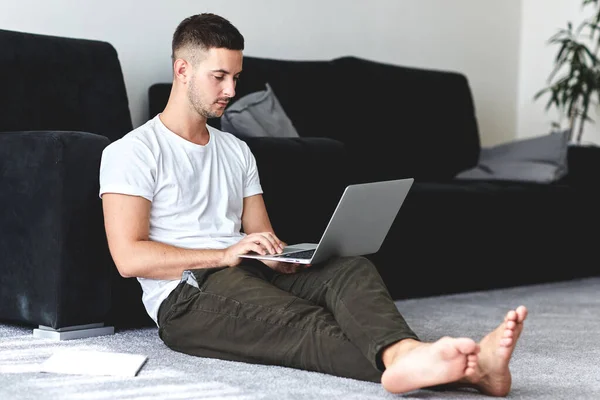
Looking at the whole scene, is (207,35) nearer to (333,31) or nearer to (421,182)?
(421,182)

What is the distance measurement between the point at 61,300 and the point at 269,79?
61.7 inches

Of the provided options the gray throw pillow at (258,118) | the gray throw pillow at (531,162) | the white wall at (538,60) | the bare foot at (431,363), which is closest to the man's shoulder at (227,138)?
the gray throw pillow at (258,118)

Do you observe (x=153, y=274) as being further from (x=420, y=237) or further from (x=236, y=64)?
(x=420, y=237)

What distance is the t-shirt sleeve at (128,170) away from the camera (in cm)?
226

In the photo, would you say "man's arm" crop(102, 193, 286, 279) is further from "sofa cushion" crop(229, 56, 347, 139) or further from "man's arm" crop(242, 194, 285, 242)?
"sofa cushion" crop(229, 56, 347, 139)

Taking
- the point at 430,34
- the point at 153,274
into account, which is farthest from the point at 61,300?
the point at 430,34

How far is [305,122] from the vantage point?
12.7 feet

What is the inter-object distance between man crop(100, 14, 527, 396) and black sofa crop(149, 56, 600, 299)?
0.53 metres

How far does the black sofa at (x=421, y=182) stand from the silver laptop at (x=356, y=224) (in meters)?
0.61

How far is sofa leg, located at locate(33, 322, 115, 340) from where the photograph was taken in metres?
2.53

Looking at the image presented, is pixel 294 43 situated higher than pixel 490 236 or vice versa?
pixel 294 43

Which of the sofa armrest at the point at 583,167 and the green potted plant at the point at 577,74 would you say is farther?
the green potted plant at the point at 577,74

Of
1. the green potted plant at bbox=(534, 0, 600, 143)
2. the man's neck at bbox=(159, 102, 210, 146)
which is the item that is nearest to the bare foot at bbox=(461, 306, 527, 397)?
the man's neck at bbox=(159, 102, 210, 146)

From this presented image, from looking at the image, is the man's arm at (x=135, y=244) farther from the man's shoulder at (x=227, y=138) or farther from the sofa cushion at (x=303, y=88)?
the sofa cushion at (x=303, y=88)
